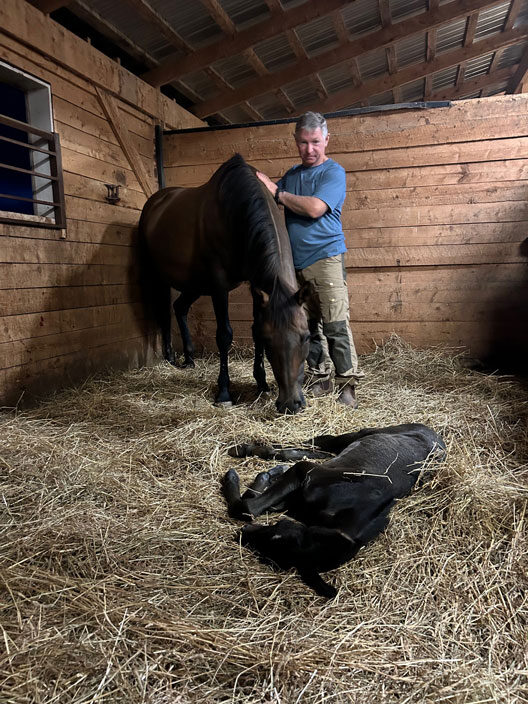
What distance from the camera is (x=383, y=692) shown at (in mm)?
992

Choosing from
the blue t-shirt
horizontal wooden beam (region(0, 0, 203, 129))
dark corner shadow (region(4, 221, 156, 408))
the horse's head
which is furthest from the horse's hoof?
horizontal wooden beam (region(0, 0, 203, 129))

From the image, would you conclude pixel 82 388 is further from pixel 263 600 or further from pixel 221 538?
pixel 263 600

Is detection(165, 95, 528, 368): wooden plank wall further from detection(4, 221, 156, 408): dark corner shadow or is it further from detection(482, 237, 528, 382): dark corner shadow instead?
detection(4, 221, 156, 408): dark corner shadow

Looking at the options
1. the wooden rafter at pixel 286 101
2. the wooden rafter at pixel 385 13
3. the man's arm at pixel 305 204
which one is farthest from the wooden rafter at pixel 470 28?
the man's arm at pixel 305 204

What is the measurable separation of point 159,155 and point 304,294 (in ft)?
9.67

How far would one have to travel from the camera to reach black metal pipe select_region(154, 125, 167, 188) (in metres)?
4.63

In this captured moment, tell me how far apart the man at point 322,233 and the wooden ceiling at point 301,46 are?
1774 millimetres

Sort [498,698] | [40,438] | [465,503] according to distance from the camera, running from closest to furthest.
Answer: [498,698], [465,503], [40,438]

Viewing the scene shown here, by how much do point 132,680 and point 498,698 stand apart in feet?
2.53

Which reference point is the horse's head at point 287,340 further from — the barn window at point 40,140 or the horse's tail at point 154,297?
the horse's tail at point 154,297

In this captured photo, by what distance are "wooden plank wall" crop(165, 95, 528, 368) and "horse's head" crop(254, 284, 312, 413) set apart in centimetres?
199

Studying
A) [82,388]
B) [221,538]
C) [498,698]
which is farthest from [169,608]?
[82,388]

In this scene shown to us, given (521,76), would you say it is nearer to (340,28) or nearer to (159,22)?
(340,28)

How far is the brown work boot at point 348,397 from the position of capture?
122 inches
